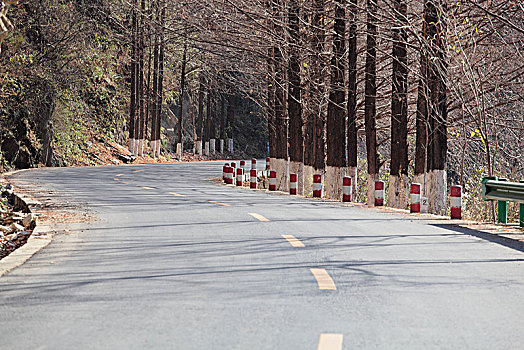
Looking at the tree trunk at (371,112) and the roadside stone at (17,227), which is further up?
the tree trunk at (371,112)

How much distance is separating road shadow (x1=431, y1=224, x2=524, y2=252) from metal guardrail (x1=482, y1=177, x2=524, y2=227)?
1.16m

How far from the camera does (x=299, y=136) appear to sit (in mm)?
30156

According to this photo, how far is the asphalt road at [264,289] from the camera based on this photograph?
5480 millimetres

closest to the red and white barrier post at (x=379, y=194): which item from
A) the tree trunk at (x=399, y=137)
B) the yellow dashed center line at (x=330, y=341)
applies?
the tree trunk at (x=399, y=137)

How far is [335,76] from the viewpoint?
A: 27.2 meters

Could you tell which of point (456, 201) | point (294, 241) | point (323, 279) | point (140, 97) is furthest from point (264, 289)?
point (140, 97)

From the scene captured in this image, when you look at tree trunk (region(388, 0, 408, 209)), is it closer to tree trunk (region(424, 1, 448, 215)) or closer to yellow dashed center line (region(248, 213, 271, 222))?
tree trunk (region(424, 1, 448, 215))

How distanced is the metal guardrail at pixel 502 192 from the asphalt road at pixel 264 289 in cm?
176

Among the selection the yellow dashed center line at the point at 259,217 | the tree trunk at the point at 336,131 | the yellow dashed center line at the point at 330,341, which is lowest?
the yellow dashed center line at the point at 330,341

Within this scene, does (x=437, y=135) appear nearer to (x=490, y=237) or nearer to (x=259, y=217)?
(x=259, y=217)

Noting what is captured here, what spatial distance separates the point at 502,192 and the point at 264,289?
28.5ft

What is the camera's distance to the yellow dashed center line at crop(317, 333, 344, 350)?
5129mm

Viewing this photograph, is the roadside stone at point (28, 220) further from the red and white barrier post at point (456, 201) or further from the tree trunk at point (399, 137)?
the tree trunk at point (399, 137)

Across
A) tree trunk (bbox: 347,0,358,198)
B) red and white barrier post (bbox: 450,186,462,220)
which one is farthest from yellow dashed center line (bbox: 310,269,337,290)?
tree trunk (bbox: 347,0,358,198)
